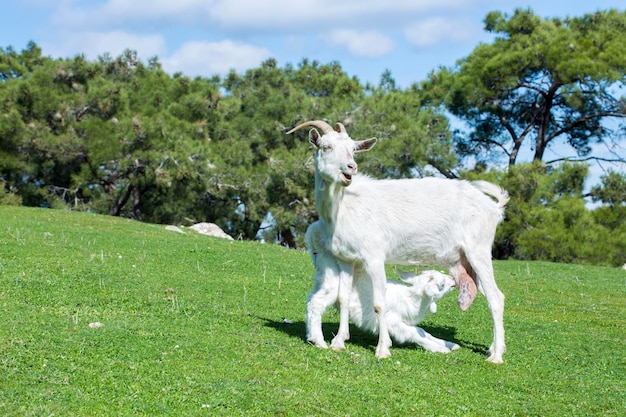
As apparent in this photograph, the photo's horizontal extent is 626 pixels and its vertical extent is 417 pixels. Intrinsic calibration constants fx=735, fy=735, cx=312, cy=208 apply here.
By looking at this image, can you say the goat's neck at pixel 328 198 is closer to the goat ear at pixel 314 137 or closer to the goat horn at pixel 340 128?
the goat ear at pixel 314 137

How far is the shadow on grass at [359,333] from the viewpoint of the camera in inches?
347

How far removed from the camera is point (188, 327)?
340 inches

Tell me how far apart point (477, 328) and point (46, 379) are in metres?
6.01

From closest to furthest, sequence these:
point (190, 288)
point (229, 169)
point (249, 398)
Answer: point (249, 398)
point (190, 288)
point (229, 169)

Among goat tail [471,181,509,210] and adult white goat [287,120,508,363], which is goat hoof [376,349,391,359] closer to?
adult white goat [287,120,508,363]

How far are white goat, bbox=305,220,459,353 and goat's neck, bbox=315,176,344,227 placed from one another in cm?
34

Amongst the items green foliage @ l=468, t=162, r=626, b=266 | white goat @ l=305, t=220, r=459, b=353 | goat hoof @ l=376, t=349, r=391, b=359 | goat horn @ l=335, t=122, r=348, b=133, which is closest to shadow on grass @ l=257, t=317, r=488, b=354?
white goat @ l=305, t=220, r=459, b=353

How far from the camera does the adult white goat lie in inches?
322

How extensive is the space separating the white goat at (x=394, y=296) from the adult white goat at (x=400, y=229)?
143 mm

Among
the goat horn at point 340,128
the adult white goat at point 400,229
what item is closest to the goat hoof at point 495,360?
the adult white goat at point 400,229

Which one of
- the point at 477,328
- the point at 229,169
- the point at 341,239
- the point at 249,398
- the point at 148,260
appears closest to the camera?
the point at 249,398

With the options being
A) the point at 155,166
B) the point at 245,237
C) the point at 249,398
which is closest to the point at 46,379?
the point at 249,398

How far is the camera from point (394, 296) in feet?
28.5

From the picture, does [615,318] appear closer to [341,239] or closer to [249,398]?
[341,239]
